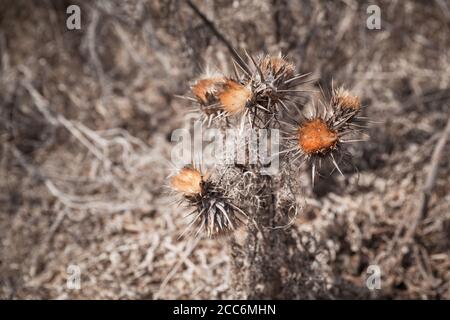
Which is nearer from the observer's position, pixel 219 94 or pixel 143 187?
pixel 219 94

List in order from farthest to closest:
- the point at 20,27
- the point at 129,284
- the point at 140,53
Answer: the point at 20,27
the point at 140,53
the point at 129,284

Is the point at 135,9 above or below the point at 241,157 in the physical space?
above

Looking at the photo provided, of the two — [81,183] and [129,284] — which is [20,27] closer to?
[81,183]

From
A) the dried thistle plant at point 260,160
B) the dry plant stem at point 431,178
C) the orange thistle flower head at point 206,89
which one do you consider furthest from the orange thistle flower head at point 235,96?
the dry plant stem at point 431,178

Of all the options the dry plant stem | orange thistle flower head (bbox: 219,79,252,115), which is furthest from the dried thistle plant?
the dry plant stem

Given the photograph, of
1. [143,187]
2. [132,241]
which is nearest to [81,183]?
[143,187]

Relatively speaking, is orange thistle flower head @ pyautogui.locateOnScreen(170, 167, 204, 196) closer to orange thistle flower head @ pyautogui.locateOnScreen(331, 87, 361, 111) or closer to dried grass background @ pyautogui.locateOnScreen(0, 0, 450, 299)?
orange thistle flower head @ pyautogui.locateOnScreen(331, 87, 361, 111)

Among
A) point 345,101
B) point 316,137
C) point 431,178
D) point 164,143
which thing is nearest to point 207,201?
point 316,137
